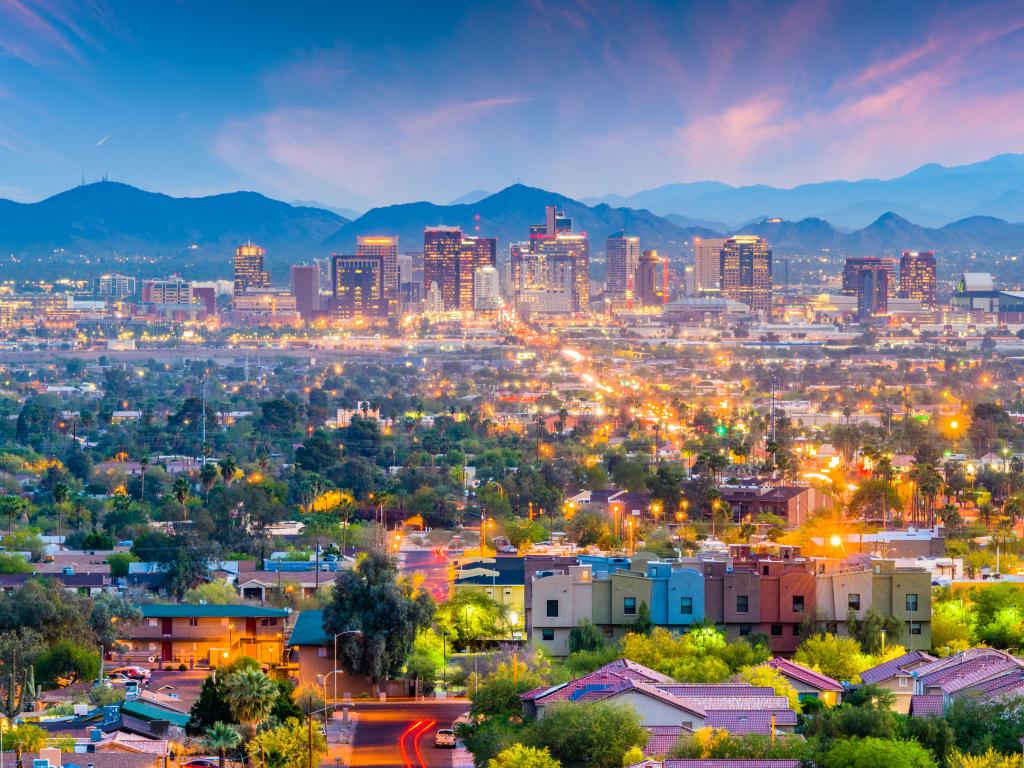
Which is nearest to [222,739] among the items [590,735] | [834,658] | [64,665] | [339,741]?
[339,741]

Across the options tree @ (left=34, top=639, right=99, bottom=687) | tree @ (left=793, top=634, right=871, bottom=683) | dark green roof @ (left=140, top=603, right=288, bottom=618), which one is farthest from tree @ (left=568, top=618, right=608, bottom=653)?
tree @ (left=34, top=639, right=99, bottom=687)

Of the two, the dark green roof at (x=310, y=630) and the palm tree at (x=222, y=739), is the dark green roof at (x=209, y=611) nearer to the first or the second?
the dark green roof at (x=310, y=630)

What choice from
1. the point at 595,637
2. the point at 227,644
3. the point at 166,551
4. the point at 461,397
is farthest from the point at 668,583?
the point at 461,397

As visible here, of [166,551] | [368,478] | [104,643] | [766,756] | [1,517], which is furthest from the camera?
[368,478]

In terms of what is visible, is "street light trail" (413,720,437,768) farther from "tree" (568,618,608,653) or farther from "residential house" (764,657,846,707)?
"residential house" (764,657,846,707)

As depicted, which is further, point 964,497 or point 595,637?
point 964,497

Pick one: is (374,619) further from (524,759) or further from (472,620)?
(524,759)

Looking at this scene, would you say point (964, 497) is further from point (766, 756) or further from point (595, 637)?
point (766, 756)
